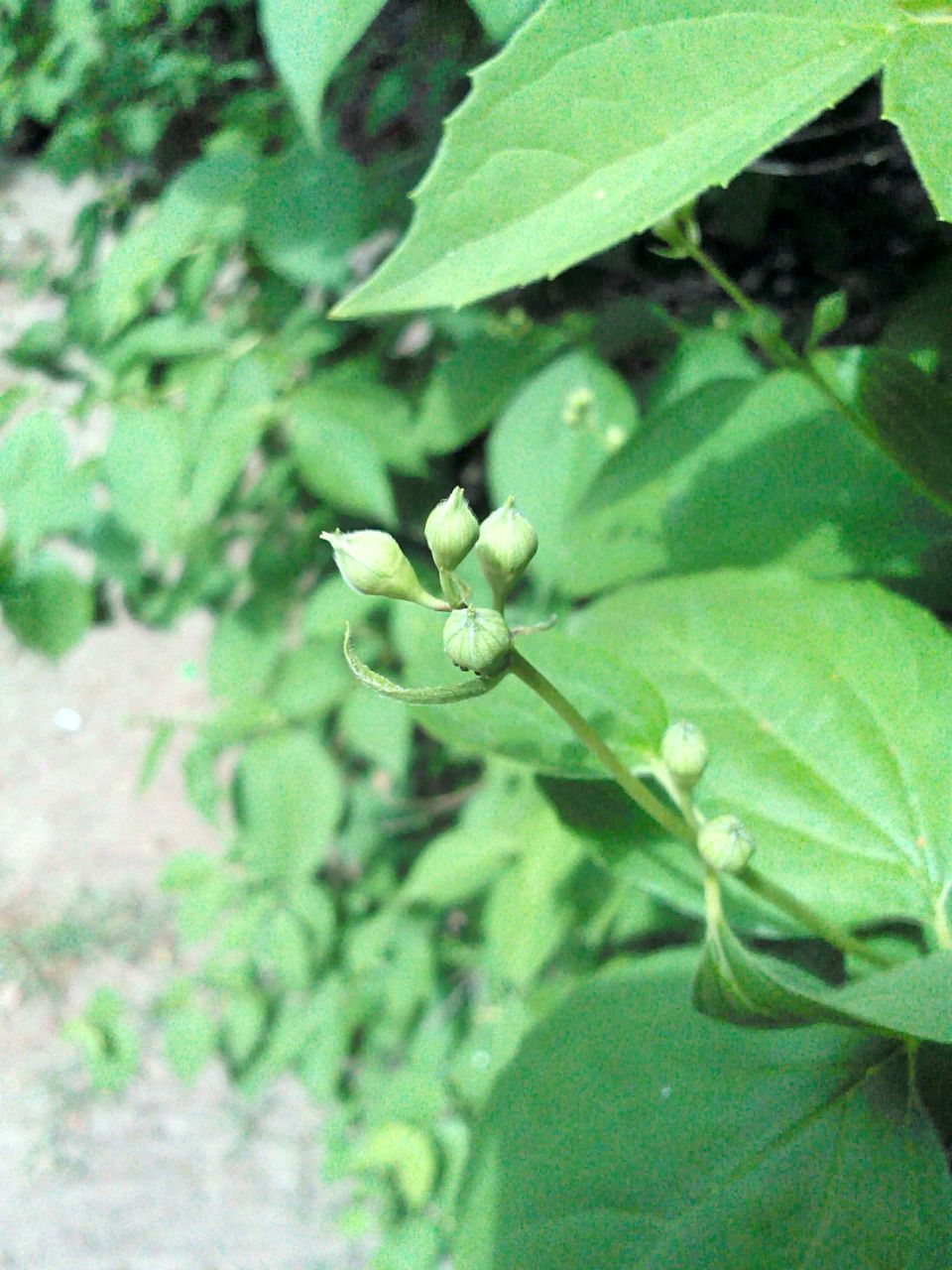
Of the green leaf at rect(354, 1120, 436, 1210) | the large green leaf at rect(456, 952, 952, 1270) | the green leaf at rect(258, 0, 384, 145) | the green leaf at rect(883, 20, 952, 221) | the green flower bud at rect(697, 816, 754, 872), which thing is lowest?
the green leaf at rect(354, 1120, 436, 1210)

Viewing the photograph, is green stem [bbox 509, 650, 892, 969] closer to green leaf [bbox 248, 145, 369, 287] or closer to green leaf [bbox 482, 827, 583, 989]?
green leaf [bbox 482, 827, 583, 989]

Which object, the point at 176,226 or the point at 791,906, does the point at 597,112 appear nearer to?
the point at 791,906

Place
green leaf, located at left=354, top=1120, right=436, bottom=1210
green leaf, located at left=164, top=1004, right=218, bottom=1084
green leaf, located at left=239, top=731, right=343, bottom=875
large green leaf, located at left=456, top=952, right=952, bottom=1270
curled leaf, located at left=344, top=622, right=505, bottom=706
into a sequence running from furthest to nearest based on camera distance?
green leaf, located at left=164, top=1004, right=218, bottom=1084 < green leaf, located at left=354, top=1120, right=436, bottom=1210 < green leaf, located at left=239, top=731, right=343, bottom=875 < large green leaf, located at left=456, top=952, right=952, bottom=1270 < curled leaf, located at left=344, top=622, right=505, bottom=706

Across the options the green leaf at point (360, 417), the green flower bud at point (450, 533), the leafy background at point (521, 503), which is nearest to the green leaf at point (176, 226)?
the leafy background at point (521, 503)

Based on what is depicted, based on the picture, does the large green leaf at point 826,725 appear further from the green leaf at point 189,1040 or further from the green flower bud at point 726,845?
the green leaf at point 189,1040

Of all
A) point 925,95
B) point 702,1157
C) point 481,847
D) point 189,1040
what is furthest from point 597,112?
point 189,1040

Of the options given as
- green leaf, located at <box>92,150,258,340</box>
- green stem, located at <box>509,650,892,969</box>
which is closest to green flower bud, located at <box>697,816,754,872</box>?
green stem, located at <box>509,650,892,969</box>
